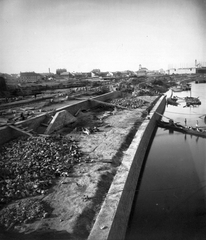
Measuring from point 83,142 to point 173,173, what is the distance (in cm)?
436

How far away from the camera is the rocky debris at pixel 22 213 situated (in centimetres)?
369

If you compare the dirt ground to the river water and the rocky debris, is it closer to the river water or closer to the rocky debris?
the rocky debris

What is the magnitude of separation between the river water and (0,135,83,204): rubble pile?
9.08 ft

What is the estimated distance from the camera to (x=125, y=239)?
468 cm

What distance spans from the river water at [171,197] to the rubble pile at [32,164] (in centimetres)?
277

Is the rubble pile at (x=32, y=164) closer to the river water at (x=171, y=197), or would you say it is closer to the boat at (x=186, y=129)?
the river water at (x=171, y=197)

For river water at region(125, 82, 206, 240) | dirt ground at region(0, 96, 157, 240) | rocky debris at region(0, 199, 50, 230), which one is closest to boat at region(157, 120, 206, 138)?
river water at region(125, 82, 206, 240)

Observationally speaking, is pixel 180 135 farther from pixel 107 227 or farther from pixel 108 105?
pixel 107 227

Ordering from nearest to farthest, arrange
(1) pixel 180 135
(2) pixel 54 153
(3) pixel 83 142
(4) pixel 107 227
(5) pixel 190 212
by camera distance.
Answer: (4) pixel 107 227 → (5) pixel 190 212 → (2) pixel 54 153 → (3) pixel 83 142 → (1) pixel 180 135

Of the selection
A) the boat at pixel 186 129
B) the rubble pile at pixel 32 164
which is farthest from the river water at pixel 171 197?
the rubble pile at pixel 32 164

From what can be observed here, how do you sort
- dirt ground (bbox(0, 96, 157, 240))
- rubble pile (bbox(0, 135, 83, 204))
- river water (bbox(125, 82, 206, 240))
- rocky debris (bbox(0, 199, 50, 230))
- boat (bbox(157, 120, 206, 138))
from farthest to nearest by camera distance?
1. boat (bbox(157, 120, 206, 138))
2. river water (bbox(125, 82, 206, 240))
3. rubble pile (bbox(0, 135, 83, 204))
4. rocky debris (bbox(0, 199, 50, 230))
5. dirt ground (bbox(0, 96, 157, 240))

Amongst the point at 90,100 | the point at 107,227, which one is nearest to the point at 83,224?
the point at 107,227

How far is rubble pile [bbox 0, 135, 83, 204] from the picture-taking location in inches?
185

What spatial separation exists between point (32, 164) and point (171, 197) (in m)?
5.02
